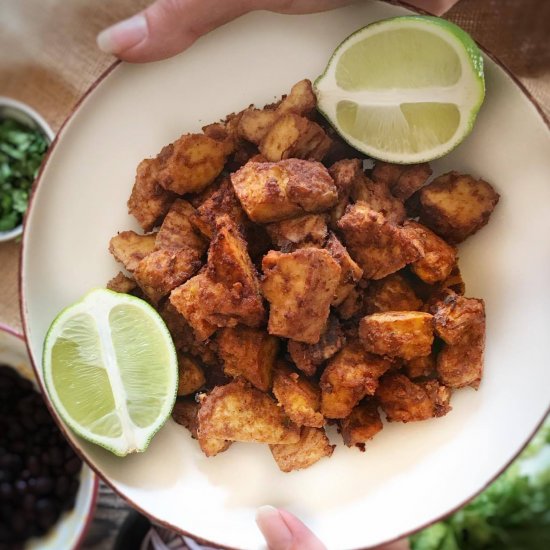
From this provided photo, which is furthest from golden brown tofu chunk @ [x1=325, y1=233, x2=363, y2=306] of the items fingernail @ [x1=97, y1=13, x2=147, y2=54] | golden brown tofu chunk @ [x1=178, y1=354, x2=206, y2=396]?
fingernail @ [x1=97, y1=13, x2=147, y2=54]

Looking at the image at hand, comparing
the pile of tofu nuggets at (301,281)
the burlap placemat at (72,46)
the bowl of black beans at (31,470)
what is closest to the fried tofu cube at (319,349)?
the pile of tofu nuggets at (301,281)

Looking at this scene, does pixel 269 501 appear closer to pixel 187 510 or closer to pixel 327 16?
pixel 187 510

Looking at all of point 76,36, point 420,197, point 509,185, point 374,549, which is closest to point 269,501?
point 374,549

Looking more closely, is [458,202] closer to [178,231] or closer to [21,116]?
[178,231]

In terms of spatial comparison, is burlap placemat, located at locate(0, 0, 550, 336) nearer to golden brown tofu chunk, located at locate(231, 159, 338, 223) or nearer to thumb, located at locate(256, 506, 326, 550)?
golden brown tofu chunk, located at locate(231, 159, 338, 223)

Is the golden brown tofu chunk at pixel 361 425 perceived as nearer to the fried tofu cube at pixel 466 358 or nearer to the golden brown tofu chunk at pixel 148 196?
the fried tofu cube at pixel 466 358

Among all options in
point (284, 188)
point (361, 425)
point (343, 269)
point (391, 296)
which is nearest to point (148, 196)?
point (284, 188)
